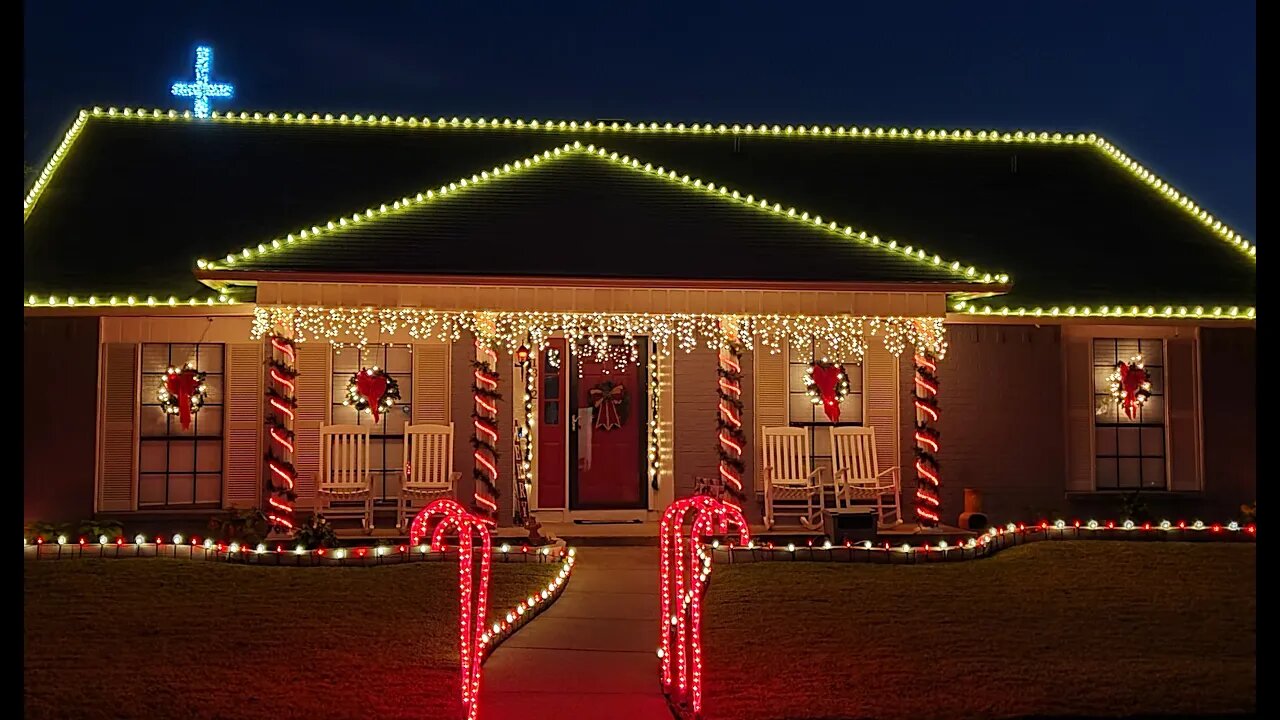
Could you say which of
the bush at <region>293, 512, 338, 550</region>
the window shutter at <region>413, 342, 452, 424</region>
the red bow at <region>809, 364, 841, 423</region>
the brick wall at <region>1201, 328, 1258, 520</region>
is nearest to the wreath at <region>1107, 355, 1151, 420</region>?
the brick wall at <region>1201, 328, 1258, 520</region>

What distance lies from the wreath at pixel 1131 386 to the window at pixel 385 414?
826 centimetres

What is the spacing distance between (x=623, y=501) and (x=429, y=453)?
2.37 metres

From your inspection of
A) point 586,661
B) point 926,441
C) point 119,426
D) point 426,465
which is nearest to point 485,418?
point 426,465

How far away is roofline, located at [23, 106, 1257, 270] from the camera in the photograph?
1563 centimetres

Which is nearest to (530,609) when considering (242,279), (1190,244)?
(242,279)

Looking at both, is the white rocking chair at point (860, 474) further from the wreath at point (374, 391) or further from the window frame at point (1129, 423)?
the wreath at point (374, 391)

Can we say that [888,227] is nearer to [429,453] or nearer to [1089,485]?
[1089,485]

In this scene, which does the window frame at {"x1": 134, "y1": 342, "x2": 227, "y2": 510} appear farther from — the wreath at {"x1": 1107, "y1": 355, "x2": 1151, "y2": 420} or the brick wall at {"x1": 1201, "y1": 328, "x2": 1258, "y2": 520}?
the brick wall at {"x1": 1201, "y1": 328, "x2": 1258, "y2": 520}

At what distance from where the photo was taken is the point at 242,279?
1118cm

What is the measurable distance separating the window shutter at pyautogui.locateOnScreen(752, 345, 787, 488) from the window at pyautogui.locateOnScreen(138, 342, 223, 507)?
5685 millimetres

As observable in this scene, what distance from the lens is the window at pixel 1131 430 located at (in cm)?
1412

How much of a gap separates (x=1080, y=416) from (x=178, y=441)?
10.4 metres

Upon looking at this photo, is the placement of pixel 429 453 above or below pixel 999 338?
below

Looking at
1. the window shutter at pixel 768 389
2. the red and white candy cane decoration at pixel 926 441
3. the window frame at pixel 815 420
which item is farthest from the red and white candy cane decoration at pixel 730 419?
the red and white candy cane decoration at pixel 926 441
